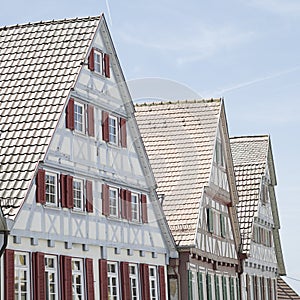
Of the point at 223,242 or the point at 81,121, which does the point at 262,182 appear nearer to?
the point at 223,242

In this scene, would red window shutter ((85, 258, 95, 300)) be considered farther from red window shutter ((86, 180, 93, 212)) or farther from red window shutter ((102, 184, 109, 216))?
red window shutter ((102, 184, 109, 216))

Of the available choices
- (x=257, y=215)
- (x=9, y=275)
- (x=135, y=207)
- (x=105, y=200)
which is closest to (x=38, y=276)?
(x=9, y=275)

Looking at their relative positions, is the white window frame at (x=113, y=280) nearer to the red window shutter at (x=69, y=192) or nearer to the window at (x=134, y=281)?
the window at (x=134, y=281)

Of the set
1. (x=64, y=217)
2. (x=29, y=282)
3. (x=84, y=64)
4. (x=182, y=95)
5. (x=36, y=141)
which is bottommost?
(x=29, y=282)

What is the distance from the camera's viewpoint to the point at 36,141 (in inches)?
888

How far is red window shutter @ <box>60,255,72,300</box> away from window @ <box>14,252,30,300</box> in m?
1.39

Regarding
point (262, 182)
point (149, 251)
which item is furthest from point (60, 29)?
point (262, 182)

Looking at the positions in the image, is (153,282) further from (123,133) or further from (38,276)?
(38,276)

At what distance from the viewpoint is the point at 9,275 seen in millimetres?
20594

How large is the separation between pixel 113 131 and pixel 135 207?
7.90 feet

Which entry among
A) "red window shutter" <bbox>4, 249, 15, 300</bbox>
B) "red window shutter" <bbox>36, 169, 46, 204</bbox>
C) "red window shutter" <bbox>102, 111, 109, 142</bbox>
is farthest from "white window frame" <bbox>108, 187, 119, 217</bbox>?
"red window shutter" <bbox>4, 249, 15, 300</bbox>

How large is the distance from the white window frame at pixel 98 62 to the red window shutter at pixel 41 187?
172 inches

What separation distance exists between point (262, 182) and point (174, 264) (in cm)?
1289

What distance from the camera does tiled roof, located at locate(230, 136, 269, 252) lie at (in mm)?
40094
